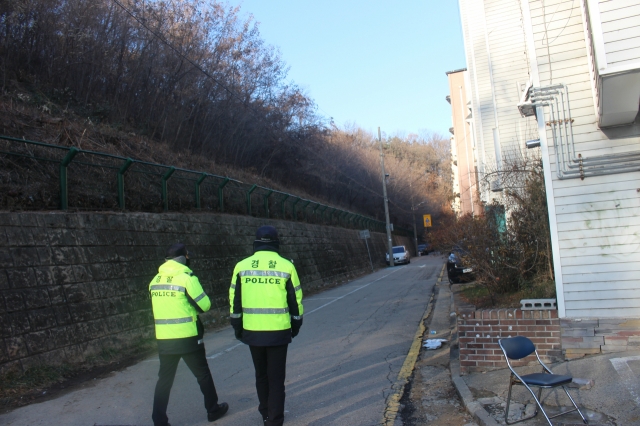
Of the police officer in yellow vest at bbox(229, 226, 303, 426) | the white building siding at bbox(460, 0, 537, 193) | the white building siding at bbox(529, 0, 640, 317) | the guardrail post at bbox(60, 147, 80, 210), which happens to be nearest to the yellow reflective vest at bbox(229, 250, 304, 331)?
the police officer in yellow vest at bbox(229, 226, 303, 426)

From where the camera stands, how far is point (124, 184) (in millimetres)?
12031

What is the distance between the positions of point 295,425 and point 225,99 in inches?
730

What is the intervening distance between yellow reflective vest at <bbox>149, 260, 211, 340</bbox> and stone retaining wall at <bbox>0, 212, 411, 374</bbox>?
10.5ft

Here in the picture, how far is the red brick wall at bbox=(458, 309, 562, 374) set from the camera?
20.3 ft

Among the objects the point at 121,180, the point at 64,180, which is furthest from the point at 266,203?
the point at 64,180

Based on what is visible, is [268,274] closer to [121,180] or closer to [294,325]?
[294,325]

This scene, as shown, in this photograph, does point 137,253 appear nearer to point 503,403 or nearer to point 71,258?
point 71,258

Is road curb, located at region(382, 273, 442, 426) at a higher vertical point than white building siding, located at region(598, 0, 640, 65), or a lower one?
lower

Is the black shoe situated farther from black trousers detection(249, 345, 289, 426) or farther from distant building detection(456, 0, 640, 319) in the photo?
distant building detection(456, 0, 640, 319)

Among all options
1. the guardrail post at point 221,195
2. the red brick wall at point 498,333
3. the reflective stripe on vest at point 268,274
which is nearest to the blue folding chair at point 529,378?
the red brick wall at point 498,333

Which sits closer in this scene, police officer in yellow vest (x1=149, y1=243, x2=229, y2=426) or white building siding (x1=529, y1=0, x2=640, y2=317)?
police officer in yellow vest (x1=149, y1=243, x2=229, y2=426)

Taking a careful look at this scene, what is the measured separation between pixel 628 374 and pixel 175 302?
4.74m

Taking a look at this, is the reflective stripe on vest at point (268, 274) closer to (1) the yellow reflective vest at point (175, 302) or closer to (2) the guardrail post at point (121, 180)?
(1) the yellow reflective vest at point (175, 302)

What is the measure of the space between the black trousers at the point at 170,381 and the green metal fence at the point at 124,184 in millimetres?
5307
